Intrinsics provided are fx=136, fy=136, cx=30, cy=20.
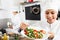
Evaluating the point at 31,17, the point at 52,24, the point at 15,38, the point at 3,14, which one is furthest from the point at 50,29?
the point at 3,14

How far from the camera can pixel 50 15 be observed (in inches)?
42.2

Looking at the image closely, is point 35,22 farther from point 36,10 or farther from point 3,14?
point 3,14

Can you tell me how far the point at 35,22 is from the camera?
1.12 meters

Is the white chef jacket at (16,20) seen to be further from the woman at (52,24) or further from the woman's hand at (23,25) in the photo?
the woman at (52,24)

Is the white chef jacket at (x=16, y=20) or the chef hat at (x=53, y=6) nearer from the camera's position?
the chef hat at (x=53, y=6)

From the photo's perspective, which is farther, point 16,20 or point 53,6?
point 16,20

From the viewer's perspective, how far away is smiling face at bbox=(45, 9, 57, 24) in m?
1.06

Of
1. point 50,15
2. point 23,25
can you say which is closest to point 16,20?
point 23,25

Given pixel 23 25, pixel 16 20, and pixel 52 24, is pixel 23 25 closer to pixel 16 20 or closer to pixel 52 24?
pixel 16 20

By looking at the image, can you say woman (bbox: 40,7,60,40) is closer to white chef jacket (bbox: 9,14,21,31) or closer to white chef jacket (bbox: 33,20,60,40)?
white chef jacket (bbox: 33,20,60,40)

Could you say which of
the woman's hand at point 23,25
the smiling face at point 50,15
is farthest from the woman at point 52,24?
the woman's hand at point 23,25

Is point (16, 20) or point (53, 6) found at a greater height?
point (53, 6)

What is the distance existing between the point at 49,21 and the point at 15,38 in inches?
12.9

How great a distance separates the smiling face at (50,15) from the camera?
1.06m
